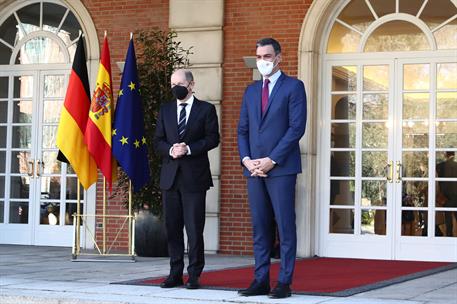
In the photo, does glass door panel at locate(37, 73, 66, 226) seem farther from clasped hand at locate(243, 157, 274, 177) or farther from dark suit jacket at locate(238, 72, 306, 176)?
clasped hand at locate(243, 157, 274, 177)

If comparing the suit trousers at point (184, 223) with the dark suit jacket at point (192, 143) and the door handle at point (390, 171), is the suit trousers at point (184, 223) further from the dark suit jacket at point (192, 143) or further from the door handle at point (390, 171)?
the door handle at point (390, 171)

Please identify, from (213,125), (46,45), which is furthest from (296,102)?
(46,45)

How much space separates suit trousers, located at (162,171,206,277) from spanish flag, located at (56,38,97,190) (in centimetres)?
272

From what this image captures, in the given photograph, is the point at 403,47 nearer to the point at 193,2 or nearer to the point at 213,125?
the point at 193,2

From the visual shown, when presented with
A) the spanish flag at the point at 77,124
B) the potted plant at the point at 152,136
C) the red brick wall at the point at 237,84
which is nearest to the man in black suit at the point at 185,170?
the spanish flag at the point at 77,124

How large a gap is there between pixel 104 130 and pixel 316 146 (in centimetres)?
274

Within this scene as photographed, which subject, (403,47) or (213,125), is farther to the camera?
(403,47)

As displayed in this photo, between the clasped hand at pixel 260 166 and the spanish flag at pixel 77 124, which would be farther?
the spanish flag at pixel 77 124

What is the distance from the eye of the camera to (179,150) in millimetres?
7180

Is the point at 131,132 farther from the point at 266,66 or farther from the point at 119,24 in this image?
the point at 266,66

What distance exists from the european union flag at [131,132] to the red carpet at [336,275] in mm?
1529

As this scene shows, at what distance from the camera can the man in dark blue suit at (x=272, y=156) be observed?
21.3 ft

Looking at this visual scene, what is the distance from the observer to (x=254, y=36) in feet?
37.4

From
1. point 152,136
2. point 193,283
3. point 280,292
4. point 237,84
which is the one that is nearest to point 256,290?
point 280,292
